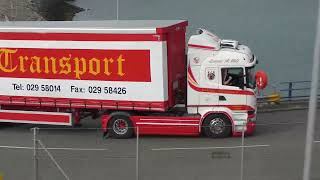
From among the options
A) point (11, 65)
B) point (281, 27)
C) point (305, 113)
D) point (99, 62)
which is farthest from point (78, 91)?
point (281, 27)

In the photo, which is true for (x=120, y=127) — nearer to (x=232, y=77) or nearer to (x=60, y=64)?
(x=60, y=64)

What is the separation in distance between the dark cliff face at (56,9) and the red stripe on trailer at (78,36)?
53691mm

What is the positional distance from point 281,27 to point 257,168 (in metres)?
49.5

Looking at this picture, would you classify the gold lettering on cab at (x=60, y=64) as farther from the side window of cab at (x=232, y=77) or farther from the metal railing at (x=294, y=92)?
the metal railing at (x=294, y=92)

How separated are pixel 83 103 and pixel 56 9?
62027 mm

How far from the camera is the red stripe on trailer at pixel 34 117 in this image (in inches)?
758

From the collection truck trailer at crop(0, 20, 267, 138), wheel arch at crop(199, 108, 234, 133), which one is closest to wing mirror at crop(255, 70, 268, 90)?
truck trailer at crop(0, 20, 267, 138)

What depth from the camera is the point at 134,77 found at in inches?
723

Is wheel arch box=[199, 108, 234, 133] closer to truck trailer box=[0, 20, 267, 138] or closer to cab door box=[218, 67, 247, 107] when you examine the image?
truck trailer box=[0, 20, 267, 138]

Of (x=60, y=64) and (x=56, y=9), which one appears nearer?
(x=60, y=64)

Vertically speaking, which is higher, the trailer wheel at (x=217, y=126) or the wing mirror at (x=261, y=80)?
the wing mirror at (x=261, y=80)

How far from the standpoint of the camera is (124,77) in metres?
18.5

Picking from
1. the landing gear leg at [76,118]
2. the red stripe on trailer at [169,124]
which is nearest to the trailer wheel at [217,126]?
the red stripe on trailer at [169,124]

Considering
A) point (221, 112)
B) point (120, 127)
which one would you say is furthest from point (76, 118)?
point (221, 112)
